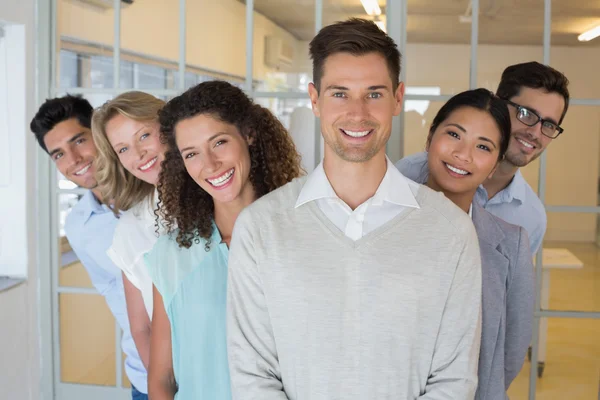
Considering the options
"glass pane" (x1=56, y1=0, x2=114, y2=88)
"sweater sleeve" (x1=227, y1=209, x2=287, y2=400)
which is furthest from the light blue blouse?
Answer: "glass pane" (x1=56, y1=0, x2=114, y2=88)

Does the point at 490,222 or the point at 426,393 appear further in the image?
the point at 490,222

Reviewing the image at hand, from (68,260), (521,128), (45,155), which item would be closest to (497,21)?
(521,128)

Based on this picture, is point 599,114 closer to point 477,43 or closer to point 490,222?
point 477,43

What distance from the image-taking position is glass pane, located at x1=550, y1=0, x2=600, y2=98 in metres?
2.58

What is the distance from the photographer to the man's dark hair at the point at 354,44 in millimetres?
1521

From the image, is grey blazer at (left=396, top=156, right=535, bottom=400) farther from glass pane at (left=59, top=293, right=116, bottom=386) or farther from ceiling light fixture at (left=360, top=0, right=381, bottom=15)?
glass pane at (left=59, top=293, right=116, bottom=386)

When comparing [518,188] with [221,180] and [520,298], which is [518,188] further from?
[221,180]

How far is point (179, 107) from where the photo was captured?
179cm

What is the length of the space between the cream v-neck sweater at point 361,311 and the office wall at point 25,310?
5.73ft

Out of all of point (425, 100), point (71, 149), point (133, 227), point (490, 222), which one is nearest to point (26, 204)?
point (71, 149)

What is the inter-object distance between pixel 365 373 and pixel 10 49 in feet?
7.65

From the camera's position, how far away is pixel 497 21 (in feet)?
8.52

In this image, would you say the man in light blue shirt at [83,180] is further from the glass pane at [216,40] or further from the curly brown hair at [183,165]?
the curly brown hair at [183,165]

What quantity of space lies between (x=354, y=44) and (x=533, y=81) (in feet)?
3.50
